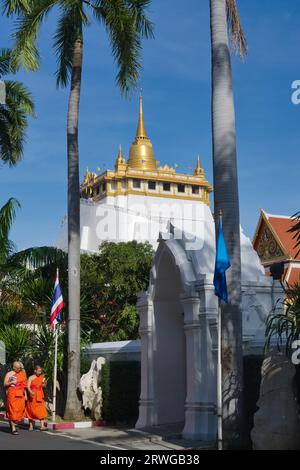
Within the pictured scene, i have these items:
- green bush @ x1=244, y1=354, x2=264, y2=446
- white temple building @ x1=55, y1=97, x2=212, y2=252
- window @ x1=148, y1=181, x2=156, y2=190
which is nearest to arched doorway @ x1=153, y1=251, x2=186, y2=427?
green bush @ x1=244, y1=354, x2=264, y2=446

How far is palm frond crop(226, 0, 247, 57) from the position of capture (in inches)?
570

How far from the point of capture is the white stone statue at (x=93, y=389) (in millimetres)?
17938

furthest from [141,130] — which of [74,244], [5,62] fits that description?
[74,244]

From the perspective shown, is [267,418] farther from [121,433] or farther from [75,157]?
[75,157]

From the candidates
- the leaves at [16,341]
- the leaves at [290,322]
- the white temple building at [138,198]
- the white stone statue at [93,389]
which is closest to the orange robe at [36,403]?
the white stone statue at [93,389]

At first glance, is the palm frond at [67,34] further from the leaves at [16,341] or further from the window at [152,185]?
the window at [152,185]

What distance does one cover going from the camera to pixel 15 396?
53.2 feet

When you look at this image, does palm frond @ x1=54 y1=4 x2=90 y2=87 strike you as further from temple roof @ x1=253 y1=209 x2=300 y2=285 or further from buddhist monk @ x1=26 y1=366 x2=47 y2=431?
temple roof @ x1=253 y1=209 x2=300 y2=285

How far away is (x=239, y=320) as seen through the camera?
12.3 metres

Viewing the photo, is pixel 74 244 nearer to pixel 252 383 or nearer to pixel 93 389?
pixel 93 389

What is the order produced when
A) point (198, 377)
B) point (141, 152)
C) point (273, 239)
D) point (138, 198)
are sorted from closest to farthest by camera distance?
point (198, 377) → point (273, 239) → point (138, 198) → point (141, 152)

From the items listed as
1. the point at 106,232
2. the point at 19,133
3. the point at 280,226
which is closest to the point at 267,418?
the point at 19,133

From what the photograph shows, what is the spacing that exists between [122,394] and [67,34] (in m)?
9.93
